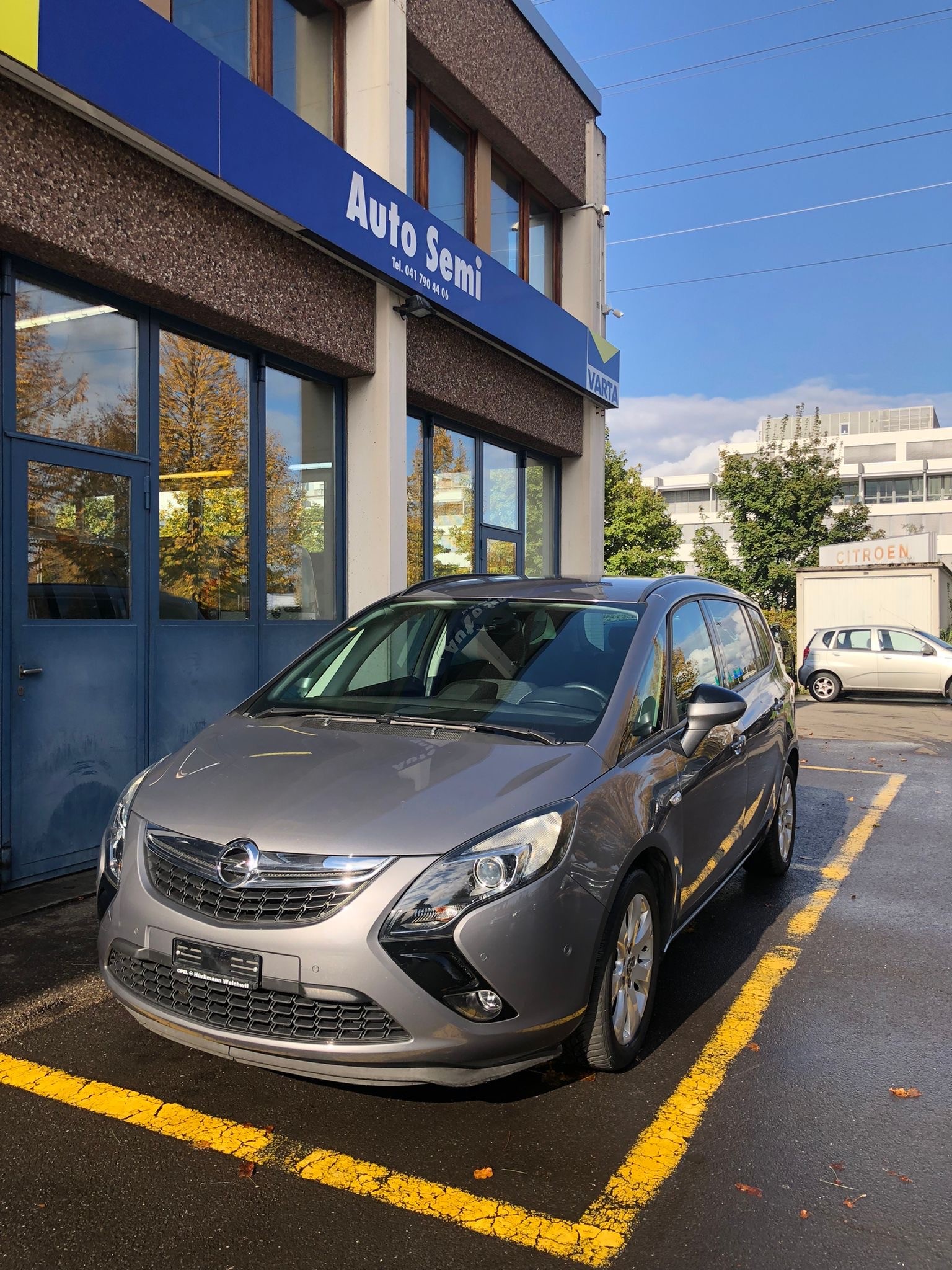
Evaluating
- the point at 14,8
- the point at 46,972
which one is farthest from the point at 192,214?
the point at 46,972

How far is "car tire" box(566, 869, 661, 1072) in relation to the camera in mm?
3172

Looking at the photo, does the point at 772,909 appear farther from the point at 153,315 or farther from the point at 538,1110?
the point at 153,315

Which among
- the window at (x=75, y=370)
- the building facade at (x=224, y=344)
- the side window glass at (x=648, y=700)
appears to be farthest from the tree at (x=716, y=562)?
the side window glass at (x=648, y=700)

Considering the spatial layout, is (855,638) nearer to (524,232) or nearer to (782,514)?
(524,232)

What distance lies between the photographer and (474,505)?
38.3ft

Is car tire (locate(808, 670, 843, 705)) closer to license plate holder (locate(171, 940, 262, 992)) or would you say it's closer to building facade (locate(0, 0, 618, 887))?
building facade (locate(0, 0, 618, 887))

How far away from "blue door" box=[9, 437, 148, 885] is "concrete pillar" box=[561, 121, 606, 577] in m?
7.66

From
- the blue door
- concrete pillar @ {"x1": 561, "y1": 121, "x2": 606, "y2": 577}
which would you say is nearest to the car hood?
the blue door

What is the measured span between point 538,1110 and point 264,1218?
37.1 inches

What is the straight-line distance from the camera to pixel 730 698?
3998 millimetres

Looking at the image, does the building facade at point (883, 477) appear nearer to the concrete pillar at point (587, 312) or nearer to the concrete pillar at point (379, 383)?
the concrete pillar at point (587, 312)

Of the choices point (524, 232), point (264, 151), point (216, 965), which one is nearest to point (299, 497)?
point (264, 151)

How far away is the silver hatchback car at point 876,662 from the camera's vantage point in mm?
19109

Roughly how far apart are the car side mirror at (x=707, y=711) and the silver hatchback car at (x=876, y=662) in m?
16.7
